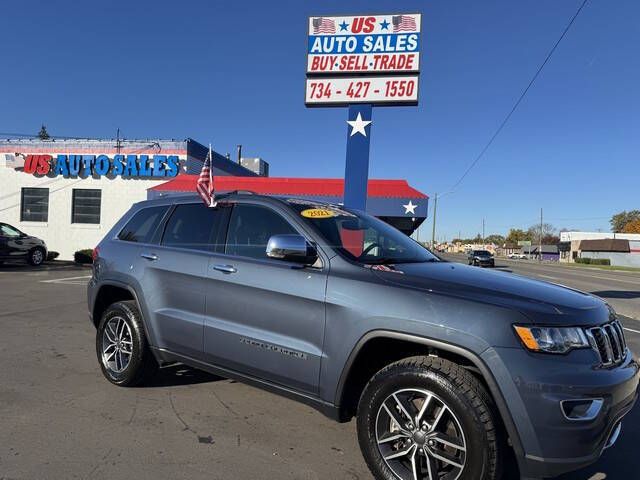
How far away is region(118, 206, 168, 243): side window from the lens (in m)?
4.82

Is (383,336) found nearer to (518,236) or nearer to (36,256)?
(36,256)

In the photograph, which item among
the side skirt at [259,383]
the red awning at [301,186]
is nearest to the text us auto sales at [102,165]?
the red awning at [301,186]

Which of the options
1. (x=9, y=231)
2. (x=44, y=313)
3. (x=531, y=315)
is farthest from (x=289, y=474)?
(x=9, y=231)

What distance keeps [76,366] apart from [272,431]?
284cm

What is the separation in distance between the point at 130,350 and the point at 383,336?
2793 mm

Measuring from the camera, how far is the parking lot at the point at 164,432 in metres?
3.22

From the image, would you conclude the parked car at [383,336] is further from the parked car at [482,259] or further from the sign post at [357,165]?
the parked car at [482,259]

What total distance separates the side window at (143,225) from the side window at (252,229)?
43.1 inches

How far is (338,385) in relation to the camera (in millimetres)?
3160

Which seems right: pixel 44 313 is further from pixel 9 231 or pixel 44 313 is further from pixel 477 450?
pixel 9 231

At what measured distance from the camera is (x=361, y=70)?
38.3 ft

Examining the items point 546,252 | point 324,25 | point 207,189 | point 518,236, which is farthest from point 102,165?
point 518,236

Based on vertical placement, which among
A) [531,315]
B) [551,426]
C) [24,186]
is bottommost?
[551,426]

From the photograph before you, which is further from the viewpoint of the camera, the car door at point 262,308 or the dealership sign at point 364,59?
the dealership sign at point 364,59
